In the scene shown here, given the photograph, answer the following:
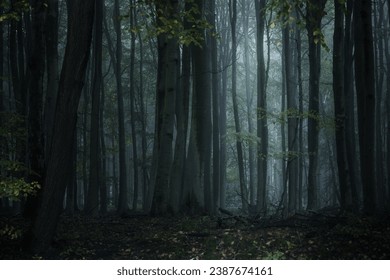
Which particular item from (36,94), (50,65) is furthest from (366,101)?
(50,65)

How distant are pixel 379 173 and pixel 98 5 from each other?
14.9 m

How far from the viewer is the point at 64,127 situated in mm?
6621

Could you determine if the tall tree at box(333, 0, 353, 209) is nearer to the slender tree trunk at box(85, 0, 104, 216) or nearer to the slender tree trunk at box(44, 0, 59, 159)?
the slender tree trunk at box(44, 0, 59, 159)

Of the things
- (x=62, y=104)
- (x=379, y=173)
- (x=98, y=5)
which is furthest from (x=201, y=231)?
(x=379, y=173)

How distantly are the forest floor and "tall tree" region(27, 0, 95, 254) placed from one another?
0.47m

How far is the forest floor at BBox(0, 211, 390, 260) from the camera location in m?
6.46

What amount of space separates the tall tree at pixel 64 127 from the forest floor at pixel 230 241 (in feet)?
1.55

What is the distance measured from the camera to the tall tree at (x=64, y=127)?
21.7 feet

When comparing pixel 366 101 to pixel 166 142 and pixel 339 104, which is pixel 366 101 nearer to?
pixel 339 104

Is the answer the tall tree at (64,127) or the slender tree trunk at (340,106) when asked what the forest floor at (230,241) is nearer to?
the tall tree at (64,127)

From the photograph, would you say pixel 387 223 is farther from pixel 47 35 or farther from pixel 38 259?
pixel 47 35

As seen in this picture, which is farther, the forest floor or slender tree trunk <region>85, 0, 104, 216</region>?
slender tree trunk <region>85, 0, 104, 216</region>

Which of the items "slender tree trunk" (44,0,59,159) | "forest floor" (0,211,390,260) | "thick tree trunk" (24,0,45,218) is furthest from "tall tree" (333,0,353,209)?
"slender tree trunk" (44,0,59,159)

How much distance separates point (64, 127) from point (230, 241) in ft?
13.0
